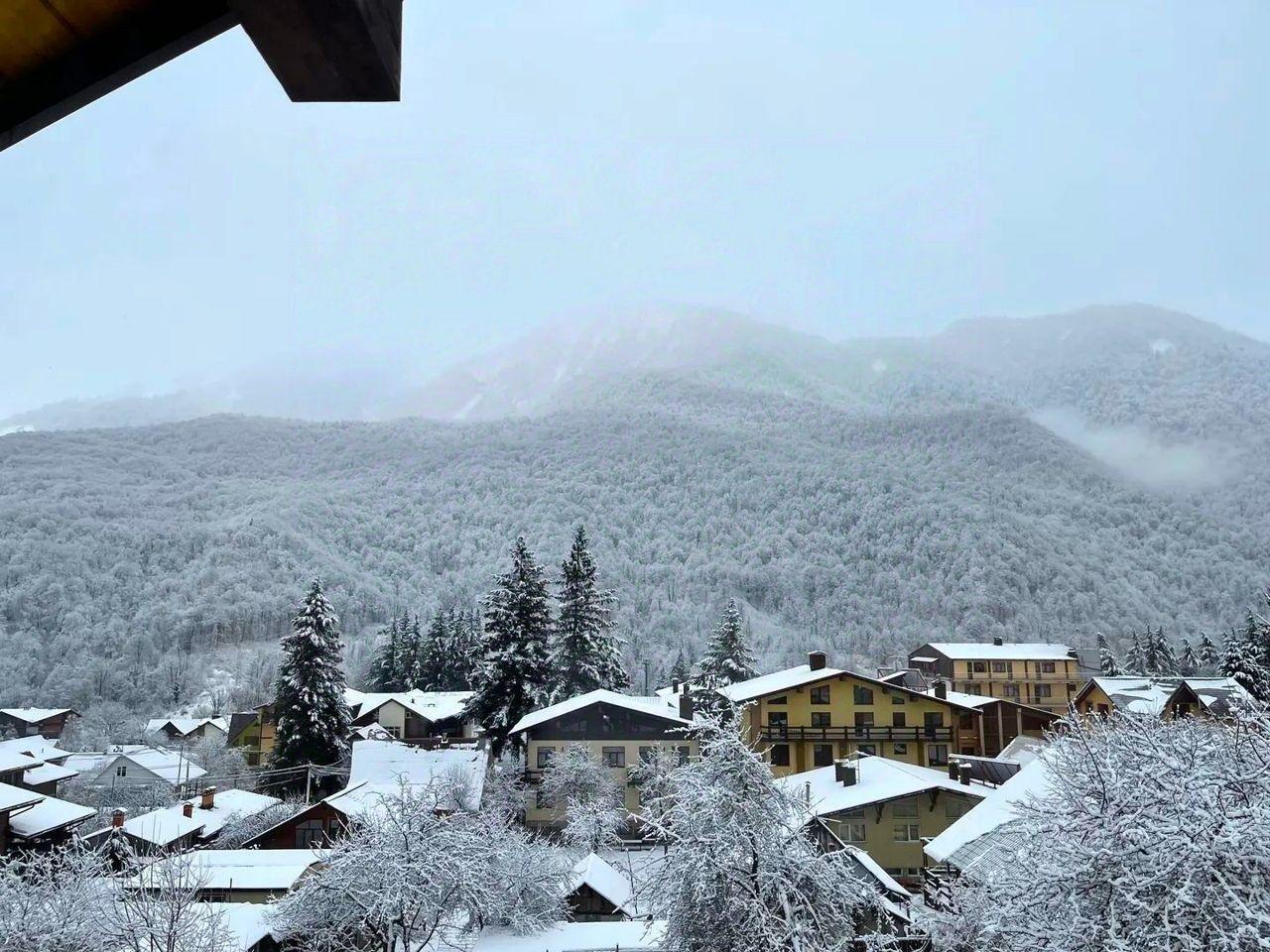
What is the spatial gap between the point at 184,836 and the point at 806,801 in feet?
106

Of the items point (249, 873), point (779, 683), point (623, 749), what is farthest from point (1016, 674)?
point (249, 873)

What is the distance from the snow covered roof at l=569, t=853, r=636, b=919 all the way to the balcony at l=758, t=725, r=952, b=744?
20.1m

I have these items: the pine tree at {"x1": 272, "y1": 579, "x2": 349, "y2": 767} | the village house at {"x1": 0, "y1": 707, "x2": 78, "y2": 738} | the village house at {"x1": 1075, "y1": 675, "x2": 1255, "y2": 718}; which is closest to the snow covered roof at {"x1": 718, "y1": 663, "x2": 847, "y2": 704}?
the village house at {"x1": 1075, "y1": 675, "x2": 1255, "y2": 718}

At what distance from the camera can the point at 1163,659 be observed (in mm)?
106062

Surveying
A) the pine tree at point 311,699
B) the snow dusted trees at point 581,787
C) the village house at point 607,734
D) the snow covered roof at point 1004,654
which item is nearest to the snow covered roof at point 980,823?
the snow dusted trees at point 581,787

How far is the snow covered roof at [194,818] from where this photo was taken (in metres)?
40.0

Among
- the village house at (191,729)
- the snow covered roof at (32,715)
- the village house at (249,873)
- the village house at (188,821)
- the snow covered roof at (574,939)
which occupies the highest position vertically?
the village house at (249,873)

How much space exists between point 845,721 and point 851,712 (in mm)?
648

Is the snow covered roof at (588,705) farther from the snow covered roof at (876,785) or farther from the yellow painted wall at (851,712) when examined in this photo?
the snow covered roof at (876,785)

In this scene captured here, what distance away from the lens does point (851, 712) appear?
54031 millimetres

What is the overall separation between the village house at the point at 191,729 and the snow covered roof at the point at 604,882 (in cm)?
6476

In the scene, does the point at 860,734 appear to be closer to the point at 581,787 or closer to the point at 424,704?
the point at 581,787

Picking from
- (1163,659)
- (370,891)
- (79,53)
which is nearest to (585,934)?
(370,891)

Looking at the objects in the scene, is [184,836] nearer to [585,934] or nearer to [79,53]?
[585,934]
